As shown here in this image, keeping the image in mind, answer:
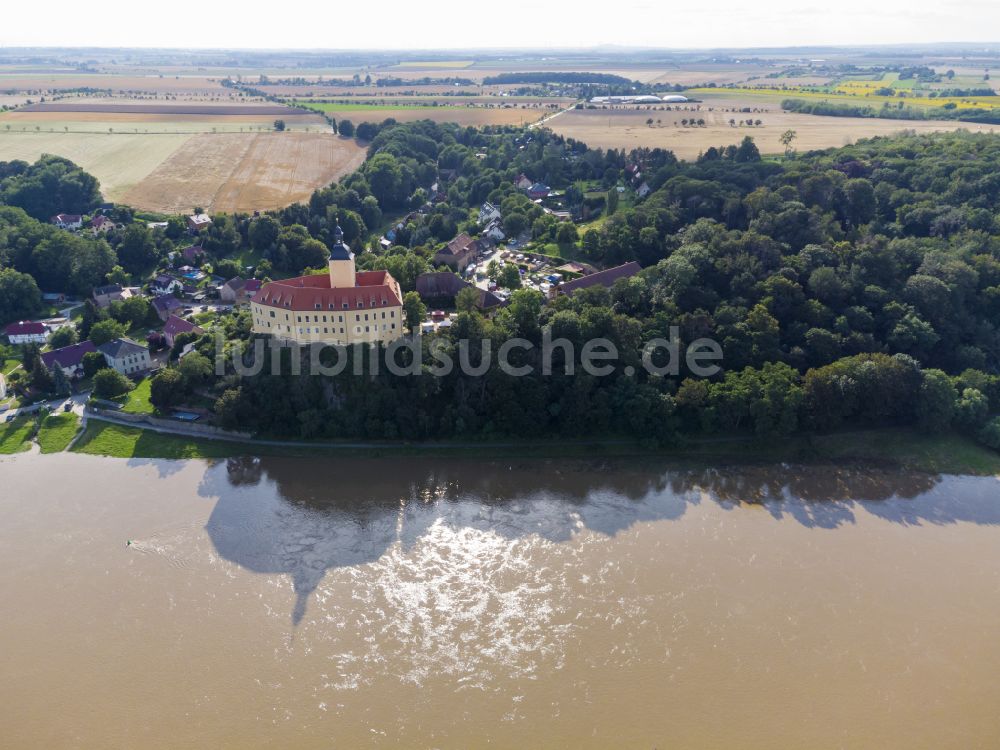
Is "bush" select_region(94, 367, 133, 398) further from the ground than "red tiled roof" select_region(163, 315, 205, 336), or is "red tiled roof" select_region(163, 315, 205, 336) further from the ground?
"red tiled roof" select_region(163, 315, 205, 336)

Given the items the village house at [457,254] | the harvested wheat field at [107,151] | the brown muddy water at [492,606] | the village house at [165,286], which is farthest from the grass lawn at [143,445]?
the harvested wheat field at [107,151]

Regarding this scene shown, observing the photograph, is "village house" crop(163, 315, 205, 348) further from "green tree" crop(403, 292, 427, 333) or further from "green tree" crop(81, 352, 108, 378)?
"green tree" crop(403, 292, 427, 333)

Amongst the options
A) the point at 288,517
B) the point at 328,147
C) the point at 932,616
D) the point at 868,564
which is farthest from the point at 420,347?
the point at 328,147

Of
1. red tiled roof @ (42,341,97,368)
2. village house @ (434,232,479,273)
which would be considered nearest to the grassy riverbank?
red tiled roof @ (42,341,97,368)

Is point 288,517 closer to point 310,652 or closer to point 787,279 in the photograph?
point 310,652

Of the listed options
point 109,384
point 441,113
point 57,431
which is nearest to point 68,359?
point 109,384

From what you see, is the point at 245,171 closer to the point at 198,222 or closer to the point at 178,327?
the point at 198,222
